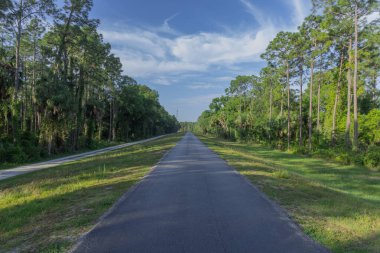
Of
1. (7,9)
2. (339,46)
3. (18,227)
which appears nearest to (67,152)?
(7,9)

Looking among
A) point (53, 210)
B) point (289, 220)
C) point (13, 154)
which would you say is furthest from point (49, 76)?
point (289, 220)

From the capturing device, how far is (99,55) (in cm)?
3216

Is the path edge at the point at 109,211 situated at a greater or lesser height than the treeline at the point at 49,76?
lesser

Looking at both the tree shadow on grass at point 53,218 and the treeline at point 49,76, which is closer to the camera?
the tree shadow on grass at point 53,218

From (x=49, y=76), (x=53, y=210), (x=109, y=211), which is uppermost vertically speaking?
(x=49, y=76)

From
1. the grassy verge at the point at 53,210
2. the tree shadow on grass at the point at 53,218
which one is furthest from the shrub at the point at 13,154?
the tree shadow on grass at the point at 53,218

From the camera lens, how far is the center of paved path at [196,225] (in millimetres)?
4406

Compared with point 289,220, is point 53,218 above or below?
below

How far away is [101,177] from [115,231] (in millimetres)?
7104

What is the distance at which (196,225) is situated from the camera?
5336 mm

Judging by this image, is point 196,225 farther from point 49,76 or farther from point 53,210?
point 49,76

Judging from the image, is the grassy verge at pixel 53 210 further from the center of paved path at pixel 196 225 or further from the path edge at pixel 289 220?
the path edge at pixel 289 220

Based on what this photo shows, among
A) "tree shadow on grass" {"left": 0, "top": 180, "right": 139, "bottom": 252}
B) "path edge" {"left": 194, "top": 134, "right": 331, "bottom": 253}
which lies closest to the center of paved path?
"path edge" {"left": 194, "top": 134, "right": 331, "bottom": 253}

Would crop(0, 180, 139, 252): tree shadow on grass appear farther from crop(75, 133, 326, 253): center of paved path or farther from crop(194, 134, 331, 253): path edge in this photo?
crop(194, 134, 331, 253): path edge
